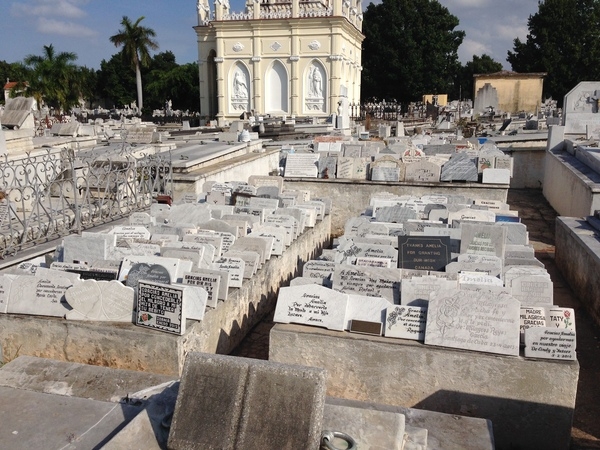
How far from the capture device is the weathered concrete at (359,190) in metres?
11.3

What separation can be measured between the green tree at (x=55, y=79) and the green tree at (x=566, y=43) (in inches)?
1470

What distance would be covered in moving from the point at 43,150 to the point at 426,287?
34.3ft

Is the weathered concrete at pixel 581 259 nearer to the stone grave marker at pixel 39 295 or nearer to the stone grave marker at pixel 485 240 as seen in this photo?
the stone grave marker at pixel 485 240

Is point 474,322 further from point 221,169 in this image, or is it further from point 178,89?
point 178,89

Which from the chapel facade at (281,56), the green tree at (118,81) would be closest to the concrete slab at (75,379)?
the chapel facade at (281,56)

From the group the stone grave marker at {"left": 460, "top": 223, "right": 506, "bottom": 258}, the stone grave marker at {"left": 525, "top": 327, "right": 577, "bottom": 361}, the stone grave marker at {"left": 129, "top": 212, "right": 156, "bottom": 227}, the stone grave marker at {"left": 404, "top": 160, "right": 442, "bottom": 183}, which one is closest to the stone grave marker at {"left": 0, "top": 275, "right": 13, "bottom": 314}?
the stone grave marker at {"left": 129, "top": 212, "right": 156, "bottom": 227}

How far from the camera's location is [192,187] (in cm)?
1093

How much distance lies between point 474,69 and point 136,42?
4022 cm

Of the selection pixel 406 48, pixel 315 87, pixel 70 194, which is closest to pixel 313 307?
pixel 70 194

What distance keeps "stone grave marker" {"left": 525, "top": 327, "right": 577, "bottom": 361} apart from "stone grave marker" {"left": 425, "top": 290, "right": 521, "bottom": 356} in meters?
0.11

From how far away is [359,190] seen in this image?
1185 centimetres

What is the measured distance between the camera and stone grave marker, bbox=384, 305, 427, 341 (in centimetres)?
457

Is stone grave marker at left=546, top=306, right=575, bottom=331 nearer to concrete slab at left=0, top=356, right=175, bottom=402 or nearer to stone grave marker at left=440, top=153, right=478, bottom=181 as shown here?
concrete slab at left=0, top=356, right=175, bottom=402

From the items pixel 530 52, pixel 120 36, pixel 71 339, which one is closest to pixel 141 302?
pixel 71 339
